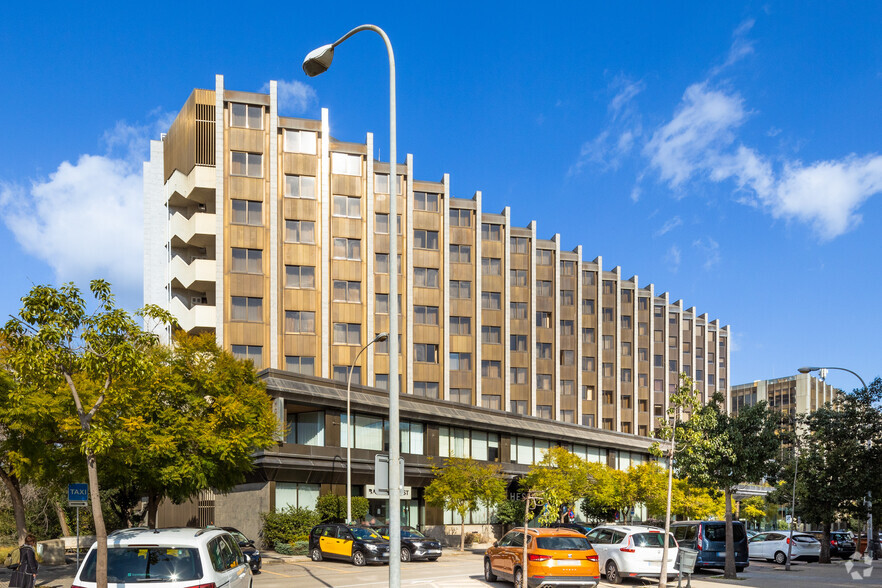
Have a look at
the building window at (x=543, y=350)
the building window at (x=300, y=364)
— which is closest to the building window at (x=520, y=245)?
the building window at (x=543, y=350)

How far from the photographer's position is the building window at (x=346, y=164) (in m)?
60.3

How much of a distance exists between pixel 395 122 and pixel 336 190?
4602 cm

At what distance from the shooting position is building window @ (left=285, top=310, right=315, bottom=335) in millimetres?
57625

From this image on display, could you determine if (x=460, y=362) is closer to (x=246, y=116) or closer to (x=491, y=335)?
(x=491, y=335)

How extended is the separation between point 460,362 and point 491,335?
13.1 feet

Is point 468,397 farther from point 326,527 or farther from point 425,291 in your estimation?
point 326,527

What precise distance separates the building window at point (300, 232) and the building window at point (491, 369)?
60.2ft

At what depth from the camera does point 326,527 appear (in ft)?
110

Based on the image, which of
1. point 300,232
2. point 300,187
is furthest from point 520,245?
point 300,187

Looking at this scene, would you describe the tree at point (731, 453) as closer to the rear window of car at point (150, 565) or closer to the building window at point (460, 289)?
the rear window of car at point (150, 565)

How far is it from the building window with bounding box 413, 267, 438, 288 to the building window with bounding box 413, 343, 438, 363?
4.67 m

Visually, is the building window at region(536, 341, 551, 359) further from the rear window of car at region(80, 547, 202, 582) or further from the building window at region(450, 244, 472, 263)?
the rear window of car at region(80, 547, 202, 582)

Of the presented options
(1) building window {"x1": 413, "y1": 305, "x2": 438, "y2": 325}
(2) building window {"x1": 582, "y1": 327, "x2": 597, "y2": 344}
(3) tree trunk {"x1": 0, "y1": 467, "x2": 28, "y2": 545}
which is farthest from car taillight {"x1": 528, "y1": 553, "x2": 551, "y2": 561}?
(2) building window {"x1": 582, "y1": 327, "x2": 597, "y2": 344}

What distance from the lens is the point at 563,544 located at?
21031 mm
